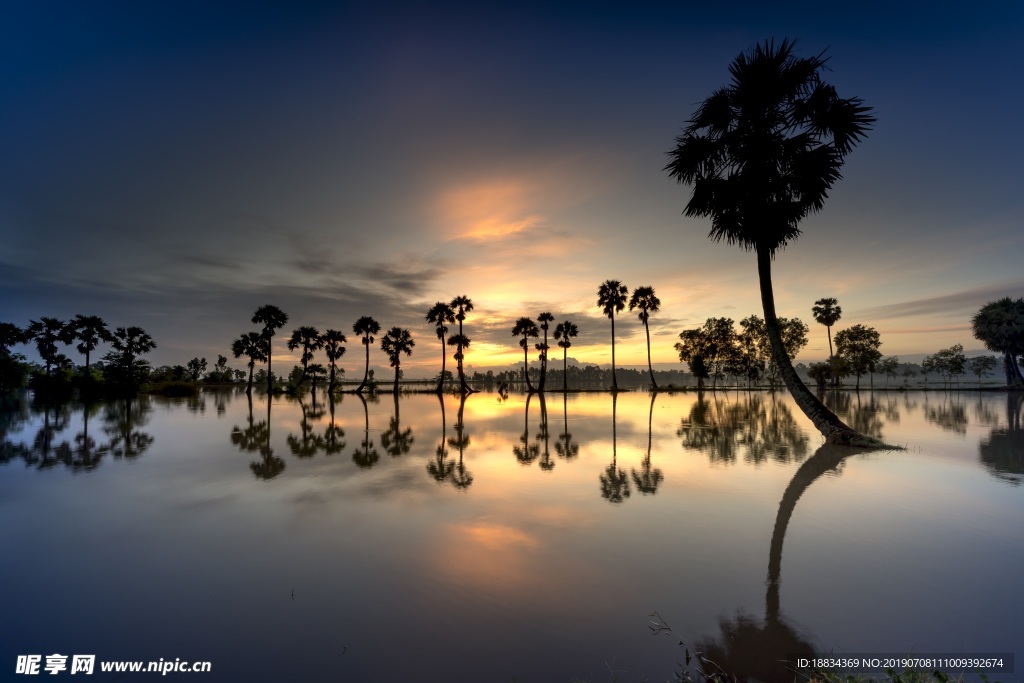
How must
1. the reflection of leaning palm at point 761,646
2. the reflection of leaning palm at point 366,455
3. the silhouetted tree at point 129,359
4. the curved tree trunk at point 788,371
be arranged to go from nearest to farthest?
the reflection of leaning palm at point 761,646, the reflection of leaning palm at point 366,455, the curved tree trunk at point 788,371, the silhouetted tree at point 129,359

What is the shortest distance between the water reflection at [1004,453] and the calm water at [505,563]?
0.59 feet

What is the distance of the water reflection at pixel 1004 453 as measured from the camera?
11391mm

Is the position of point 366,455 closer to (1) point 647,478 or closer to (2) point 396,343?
(1) point 647,478

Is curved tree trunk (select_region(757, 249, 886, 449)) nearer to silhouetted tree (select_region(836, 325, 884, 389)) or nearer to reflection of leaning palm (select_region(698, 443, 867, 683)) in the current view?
reflection of leaning palm (select_region(698, 443, 867, 683))

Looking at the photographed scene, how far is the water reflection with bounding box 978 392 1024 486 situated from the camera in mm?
11391

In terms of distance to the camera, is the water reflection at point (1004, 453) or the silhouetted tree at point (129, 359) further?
the silhouetted tree at point (129, 359)

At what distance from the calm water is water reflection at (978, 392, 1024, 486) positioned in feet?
0.59

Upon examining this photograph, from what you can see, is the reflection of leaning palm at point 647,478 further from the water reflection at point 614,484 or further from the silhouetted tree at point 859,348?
the silhouetted tree at point 859,348

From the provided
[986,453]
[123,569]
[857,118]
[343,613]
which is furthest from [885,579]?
[857,118]

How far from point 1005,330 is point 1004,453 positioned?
3460 inches

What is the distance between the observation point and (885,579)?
18.1ft

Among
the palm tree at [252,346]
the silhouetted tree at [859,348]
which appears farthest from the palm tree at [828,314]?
the palm tree at [252,346]

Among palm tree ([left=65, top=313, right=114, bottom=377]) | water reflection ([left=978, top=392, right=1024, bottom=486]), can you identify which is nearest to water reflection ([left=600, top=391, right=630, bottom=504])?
water reflection ([left=978, top=392, right=1024, bottom=486])

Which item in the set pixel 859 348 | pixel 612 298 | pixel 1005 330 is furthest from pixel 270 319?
pixel 1005 330
